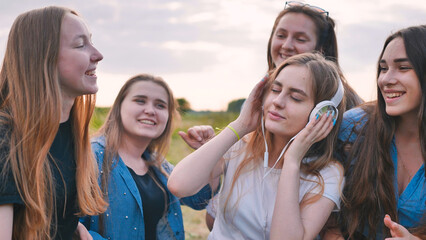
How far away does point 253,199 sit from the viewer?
3.18 m

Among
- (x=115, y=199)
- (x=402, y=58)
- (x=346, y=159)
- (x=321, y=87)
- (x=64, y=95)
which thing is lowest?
(x=115, y=199)

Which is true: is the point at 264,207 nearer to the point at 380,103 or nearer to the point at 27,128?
the point at 380,103

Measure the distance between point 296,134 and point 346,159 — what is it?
429 millimetres

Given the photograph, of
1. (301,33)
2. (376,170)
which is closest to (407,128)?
(376,170)

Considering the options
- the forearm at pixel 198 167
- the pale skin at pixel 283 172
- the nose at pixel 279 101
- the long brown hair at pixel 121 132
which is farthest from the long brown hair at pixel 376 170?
the long brown hair at pixel 121 132

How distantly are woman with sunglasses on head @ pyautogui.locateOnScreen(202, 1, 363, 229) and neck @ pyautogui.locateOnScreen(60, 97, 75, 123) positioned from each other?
7.01 ft

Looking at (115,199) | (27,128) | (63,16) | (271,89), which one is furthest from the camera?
(115,199)

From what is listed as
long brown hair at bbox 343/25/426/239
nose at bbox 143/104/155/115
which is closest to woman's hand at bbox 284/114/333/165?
long brown hair at bbox 343/25/426/239

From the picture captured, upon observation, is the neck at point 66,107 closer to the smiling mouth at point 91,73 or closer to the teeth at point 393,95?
the smiling mouth at point 91,73

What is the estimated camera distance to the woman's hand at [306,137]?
3010 millimetres

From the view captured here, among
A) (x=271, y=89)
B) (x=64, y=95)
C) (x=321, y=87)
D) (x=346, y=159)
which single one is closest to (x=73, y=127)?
(x=64, y=95)

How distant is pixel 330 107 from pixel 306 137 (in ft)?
0.86

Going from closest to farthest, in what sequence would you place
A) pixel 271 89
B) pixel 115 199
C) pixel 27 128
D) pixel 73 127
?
pixel 27 128 → pixel 73 127 → pixel 271 89 → pixel 115 199

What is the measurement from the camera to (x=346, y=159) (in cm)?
327
